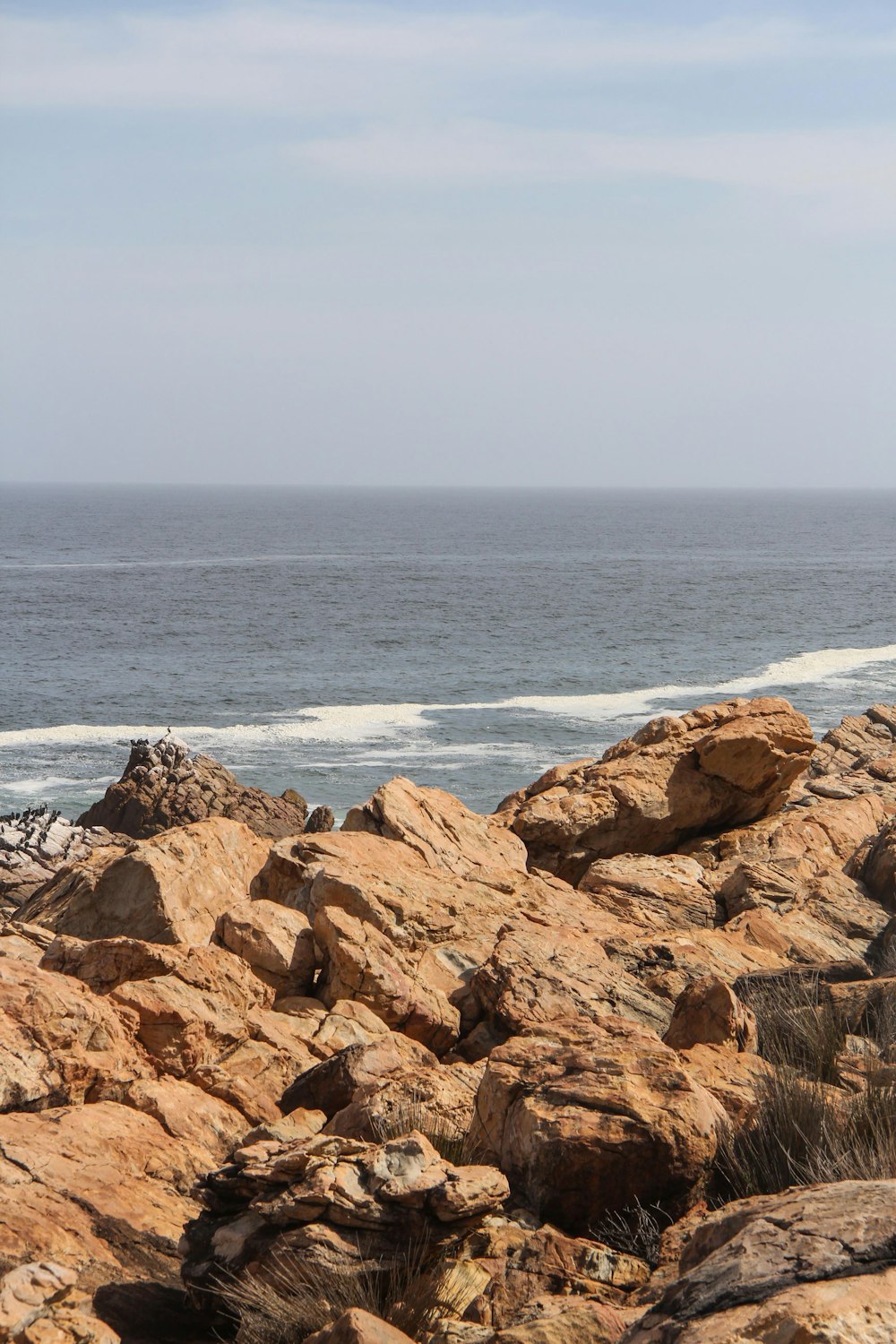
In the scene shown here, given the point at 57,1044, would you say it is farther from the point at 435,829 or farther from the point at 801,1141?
the point at 435,829

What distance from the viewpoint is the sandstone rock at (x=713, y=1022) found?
9.01 meters

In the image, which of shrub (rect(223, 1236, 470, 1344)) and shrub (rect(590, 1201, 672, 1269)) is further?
shrub (rect(590, 1201, 672, 1269))

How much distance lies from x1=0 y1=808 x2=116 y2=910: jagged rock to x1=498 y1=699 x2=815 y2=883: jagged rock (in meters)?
10.4

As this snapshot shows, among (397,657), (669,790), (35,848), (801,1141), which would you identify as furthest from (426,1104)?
(397,657)

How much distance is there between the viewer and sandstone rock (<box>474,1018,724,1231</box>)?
6703 mm

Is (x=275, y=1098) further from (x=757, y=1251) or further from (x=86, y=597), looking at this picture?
(x=86, y=597)

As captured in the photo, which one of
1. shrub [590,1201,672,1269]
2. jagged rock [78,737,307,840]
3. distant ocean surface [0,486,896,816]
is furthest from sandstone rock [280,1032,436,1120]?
distant ocean surface [0,486,896,816]

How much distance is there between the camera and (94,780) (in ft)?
131

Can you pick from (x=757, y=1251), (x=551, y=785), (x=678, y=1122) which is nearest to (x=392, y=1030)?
(x=678, y=1122)

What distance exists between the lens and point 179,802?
31.3 meters

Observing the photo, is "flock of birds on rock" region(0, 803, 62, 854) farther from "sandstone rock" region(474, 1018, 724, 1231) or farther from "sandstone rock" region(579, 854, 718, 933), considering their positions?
"sandstone rock" region(474, 1018, 724, 1231)

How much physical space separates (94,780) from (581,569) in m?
80.5

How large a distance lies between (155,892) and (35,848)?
16.0 m

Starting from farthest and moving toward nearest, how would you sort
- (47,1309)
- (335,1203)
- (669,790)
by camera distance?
1. (669,790)
2. (335,1203)
3. (47,1309)
